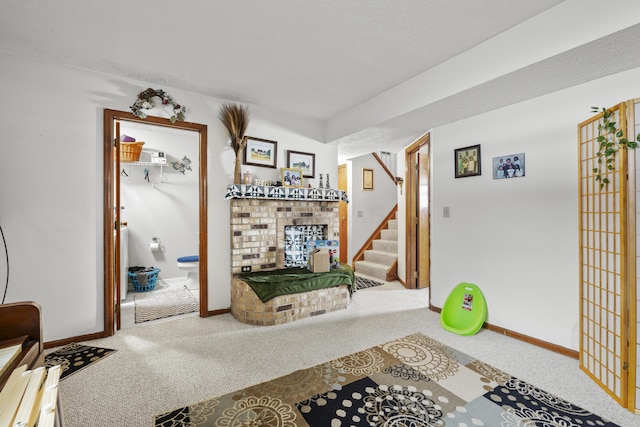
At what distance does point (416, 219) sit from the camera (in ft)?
14.5

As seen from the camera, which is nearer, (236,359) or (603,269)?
(603,269)

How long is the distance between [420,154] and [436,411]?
3561 millimetres

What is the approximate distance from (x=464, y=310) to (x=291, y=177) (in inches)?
96.1

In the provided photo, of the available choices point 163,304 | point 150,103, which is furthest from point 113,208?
point 163,304

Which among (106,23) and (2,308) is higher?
(106,23)

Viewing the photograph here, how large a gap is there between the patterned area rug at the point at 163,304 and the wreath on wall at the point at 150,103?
210 centimetres

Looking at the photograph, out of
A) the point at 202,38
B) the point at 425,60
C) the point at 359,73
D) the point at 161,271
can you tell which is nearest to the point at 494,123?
the point at 425,60

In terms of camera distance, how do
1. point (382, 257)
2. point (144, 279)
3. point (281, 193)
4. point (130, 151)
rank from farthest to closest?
point (382, 257) → point (144, 279) → point (130, 151) → point (281, 193)

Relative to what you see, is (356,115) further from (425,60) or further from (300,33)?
(300,33)

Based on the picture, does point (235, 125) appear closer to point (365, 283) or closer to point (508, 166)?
point (508, 166)

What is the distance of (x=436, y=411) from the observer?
1.61m

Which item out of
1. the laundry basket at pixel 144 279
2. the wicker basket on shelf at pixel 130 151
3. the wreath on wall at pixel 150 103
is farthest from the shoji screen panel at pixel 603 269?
the laundry basket at pixel 144 279

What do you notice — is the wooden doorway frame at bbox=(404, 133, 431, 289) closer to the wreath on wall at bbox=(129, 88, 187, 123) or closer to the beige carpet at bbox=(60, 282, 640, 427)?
the beige carpet at bbox=(60, 282, 640, 427)

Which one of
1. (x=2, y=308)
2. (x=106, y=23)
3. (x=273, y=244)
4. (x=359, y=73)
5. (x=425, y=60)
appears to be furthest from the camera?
(x=273, y=244)
